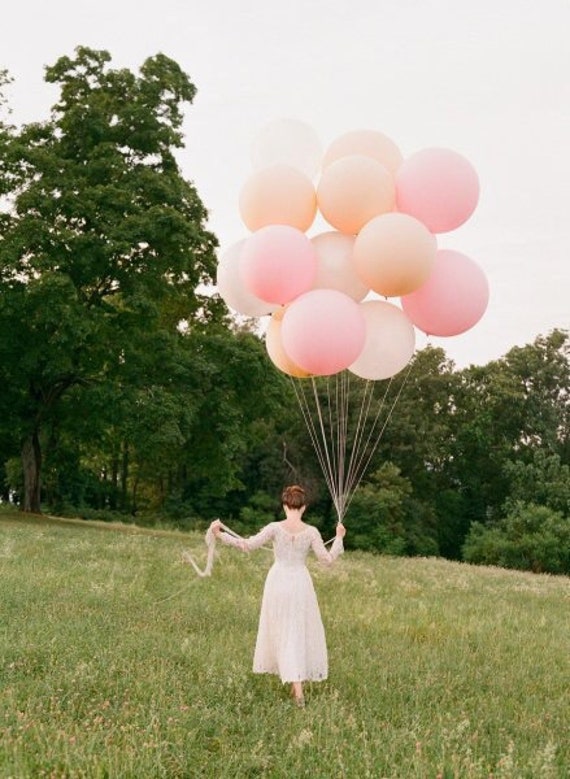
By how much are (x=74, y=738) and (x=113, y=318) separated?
81.0 feet

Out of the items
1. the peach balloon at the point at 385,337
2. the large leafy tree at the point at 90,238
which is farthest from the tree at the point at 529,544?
the peach balloon at the point at 385,337

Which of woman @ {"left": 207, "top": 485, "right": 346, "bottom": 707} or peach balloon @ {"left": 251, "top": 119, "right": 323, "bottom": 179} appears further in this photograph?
peach balloon @ {"left": 251, "top": 119, "right": 323, "bottom": 179}

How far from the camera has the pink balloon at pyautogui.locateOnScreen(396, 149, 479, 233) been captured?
27.1 ft

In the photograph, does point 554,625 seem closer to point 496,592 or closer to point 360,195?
point 496,592

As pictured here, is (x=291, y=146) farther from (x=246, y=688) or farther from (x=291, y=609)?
(x=246, y=688)

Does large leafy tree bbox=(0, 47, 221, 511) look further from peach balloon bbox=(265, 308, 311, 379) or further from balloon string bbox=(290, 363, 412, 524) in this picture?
peach balloon bbox=(265, 308, 311, 379)

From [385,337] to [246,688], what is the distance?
3641mm

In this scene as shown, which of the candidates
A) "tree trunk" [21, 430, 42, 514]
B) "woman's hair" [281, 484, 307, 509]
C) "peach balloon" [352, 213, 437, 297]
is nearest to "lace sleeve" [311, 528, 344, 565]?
"woman's hair" [281, 484, 307, 509]

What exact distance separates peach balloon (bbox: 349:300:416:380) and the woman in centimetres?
164

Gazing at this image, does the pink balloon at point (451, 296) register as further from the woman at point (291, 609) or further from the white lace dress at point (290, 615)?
the white lace dress at point (290, 615)

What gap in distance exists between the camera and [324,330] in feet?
26.0

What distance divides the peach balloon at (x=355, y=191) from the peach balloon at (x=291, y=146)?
584 millimetres

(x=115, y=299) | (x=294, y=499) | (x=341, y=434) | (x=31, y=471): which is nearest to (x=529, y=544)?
(x=115, y=299)

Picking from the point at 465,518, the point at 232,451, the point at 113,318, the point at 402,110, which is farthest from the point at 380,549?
the point at 402,110
